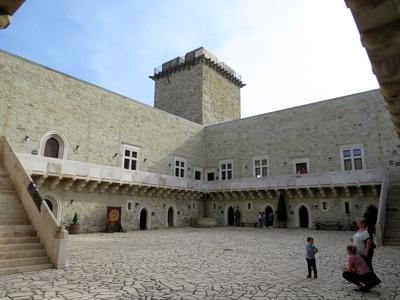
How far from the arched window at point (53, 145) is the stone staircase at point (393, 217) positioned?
16.5 meters

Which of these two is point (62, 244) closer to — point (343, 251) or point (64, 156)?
point (343, 251)

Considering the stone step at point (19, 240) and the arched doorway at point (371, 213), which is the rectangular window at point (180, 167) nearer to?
the arched doorway at point (371, 213)

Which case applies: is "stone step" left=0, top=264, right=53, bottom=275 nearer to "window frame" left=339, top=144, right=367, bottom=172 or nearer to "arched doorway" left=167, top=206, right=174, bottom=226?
"arched doorway" left=167, top=206, right=174, bottom=226

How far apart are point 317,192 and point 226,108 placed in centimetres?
1690

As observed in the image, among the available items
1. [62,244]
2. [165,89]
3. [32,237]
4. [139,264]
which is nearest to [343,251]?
[139,264]

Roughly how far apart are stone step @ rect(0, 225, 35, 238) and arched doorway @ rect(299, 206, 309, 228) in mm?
17198

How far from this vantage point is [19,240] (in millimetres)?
7672

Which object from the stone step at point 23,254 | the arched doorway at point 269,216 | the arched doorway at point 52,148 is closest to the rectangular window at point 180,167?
the arched doorway at point 269,216

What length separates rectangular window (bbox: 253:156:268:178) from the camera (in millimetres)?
23109

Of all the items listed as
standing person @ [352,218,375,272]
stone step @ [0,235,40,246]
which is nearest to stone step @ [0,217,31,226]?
stone step @ [0,235,40,246]

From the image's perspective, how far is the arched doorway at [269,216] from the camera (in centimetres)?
2152

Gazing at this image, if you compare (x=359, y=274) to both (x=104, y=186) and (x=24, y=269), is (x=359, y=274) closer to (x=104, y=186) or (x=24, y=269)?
(x=24, y=269)

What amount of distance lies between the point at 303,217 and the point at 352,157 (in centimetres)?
527

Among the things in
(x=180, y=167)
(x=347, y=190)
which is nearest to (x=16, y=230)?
(x=180, y=167)
